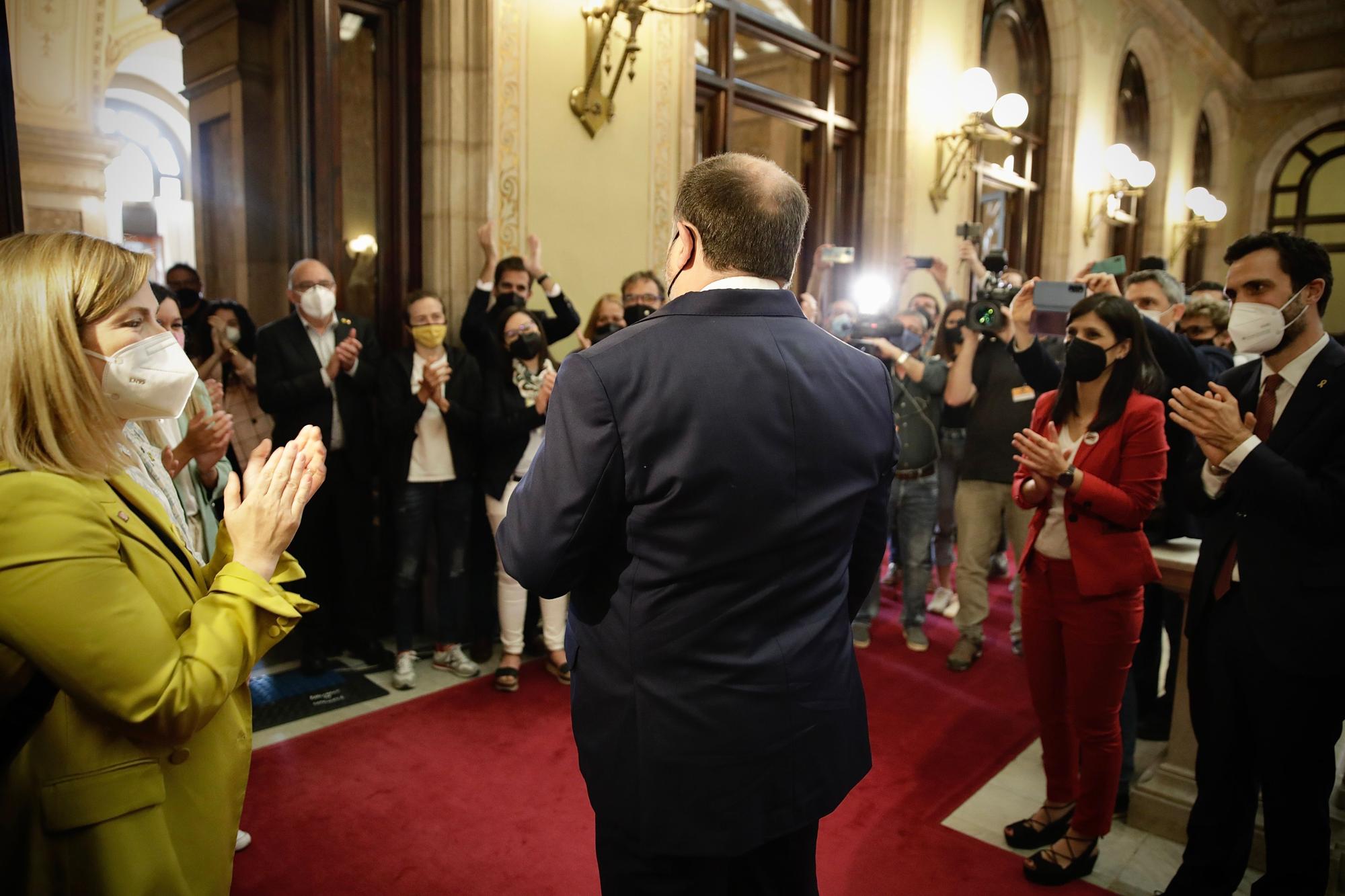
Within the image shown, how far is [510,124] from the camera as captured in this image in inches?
160

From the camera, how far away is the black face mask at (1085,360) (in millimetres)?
2422

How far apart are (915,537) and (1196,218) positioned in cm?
959

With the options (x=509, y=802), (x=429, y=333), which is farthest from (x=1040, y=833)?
(x=429, y=333)

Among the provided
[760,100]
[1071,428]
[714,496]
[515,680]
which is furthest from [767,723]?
[760,100]

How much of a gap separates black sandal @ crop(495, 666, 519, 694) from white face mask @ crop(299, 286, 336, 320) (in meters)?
1.63

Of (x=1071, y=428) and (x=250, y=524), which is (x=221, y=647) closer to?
(x=250, y=524)

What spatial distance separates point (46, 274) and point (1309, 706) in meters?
2.50

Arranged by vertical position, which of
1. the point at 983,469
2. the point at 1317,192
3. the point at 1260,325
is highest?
the point at 1317,192

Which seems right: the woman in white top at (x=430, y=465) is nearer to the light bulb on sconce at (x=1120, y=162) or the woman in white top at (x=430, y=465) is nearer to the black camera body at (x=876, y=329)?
the black camera body at (x=876, y=329)

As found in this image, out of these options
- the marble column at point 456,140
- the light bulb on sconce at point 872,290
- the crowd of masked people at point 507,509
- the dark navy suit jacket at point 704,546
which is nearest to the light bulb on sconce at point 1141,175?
the light bulb on sconce at point 872,290

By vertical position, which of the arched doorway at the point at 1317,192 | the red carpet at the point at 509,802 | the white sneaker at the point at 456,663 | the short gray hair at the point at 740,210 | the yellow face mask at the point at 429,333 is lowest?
the red carpet at the point at 509,802

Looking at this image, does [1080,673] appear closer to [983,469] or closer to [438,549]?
[983,469]

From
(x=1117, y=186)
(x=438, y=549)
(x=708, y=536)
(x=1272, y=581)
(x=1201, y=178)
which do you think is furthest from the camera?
(x=1201, y=178)

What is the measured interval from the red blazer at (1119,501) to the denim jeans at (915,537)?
1.82 meters
